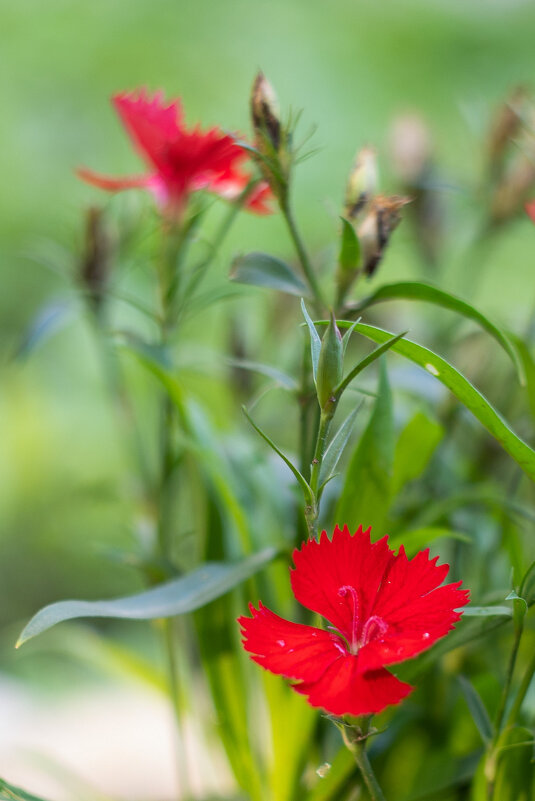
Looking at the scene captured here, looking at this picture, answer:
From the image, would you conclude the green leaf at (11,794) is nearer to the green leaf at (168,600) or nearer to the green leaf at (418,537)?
the green leaf at (168,600)

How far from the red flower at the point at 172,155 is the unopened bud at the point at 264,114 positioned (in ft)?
0.09

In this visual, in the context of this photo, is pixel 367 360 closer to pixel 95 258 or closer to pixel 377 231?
pixel 377 231

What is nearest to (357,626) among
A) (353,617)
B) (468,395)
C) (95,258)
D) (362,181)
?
(353,617)

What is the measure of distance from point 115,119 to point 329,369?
1929 mm

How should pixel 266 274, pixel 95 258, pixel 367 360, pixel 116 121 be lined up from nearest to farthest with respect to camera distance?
pixel 367 360 < pixel 266 274 < pixel 95 258 < pixel 116 121

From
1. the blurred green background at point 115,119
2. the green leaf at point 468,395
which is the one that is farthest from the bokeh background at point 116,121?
the green leaf at point 468,395

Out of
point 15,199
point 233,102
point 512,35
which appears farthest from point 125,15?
point 512,35

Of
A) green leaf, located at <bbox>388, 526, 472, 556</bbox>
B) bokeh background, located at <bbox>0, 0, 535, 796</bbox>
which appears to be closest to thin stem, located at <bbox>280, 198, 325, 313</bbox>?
green leaf, located at <bbox>388, 526, 472, 556</bbox>

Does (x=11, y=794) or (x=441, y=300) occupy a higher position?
(x=441, y=300)

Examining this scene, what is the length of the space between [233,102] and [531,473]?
194 centimetres

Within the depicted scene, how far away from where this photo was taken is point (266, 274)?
428 millimetres

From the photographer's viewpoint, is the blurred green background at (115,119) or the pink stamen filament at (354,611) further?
the blurred green background at (115,119)

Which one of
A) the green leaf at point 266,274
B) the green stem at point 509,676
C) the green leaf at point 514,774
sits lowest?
the green leaf at point 514,774

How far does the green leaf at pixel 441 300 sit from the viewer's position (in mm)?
378
